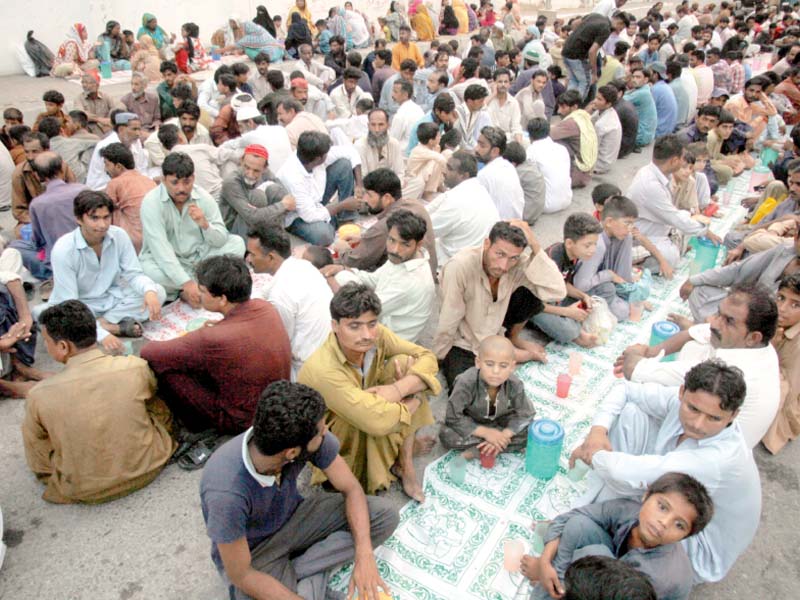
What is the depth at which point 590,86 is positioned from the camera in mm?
9273

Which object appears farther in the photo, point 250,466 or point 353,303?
point 353,303

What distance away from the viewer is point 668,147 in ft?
16.3

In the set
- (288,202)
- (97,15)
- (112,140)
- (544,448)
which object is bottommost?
(544,448)

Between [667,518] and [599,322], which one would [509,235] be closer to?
[599,322]

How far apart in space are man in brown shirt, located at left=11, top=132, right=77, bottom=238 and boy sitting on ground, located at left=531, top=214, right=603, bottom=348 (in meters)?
3.92

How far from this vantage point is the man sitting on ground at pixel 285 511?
6.80ft

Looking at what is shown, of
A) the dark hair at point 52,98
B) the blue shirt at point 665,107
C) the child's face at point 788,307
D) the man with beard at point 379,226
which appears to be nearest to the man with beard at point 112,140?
the dark hair at point 52,98

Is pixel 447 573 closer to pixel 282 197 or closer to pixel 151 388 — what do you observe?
pixel 151 388

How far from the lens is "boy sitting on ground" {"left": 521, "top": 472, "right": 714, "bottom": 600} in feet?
6.79

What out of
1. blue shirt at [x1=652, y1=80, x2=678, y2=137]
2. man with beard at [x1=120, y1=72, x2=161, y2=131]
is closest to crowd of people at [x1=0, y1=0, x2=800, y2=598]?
man with beard at [x1=120, y1=72, x2=161, y2=131]

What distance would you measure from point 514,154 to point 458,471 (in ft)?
12.0

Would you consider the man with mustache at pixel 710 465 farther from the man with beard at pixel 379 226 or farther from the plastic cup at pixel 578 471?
the man with beard at pixel 379 226

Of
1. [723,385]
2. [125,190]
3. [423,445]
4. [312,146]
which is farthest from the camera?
[312,146]

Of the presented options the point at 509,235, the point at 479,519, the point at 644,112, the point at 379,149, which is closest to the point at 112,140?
the point at 379,149
